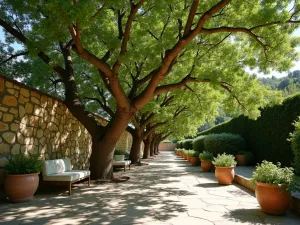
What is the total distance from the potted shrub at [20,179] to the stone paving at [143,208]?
233 mm

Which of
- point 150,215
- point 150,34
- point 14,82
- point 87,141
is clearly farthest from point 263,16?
point 87,141

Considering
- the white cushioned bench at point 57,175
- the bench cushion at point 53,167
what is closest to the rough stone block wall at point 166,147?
the bench cushion at point 53,167

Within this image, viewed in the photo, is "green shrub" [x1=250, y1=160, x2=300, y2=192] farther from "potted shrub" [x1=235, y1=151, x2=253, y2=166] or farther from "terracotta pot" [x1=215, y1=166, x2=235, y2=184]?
"potted shrub" [x1=235, y1=151, x2=253, y2=166]

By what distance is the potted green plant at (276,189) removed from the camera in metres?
4.07

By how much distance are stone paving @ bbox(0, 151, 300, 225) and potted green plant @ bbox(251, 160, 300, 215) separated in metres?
0.17

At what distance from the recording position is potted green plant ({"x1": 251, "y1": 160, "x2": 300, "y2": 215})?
4.07 metres

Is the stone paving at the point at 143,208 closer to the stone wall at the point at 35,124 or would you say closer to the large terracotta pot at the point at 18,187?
the large terracotta pot at the point at 18,187

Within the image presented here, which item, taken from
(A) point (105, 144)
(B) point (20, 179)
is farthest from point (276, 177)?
(A) point (105, 144)

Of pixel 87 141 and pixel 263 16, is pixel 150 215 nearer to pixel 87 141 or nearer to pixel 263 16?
pixel 263 16

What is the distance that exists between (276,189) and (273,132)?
225 inches

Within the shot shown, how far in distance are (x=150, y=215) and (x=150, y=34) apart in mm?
7021

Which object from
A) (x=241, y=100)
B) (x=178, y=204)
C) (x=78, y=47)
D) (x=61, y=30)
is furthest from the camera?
(x=241, y=100)

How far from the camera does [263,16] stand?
5832 mm

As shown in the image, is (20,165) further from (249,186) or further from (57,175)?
(249,186)
